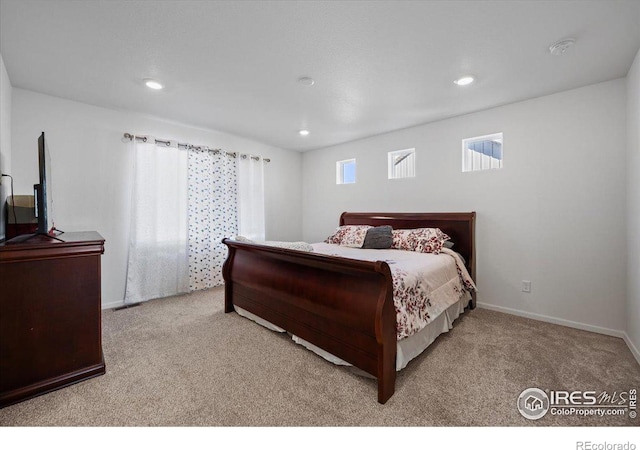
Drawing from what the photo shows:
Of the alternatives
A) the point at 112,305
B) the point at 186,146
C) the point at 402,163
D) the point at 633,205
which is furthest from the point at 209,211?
the point at 633,205

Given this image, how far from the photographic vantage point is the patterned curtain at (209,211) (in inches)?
154

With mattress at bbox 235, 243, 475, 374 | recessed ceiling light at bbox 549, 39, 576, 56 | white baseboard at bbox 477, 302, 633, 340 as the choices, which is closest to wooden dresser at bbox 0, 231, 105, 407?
mattress at bbox 235, 243, 475, 374

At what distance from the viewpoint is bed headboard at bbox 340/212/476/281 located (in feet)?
10.7

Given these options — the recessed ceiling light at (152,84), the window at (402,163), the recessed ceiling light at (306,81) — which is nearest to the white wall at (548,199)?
the window at (402,163)

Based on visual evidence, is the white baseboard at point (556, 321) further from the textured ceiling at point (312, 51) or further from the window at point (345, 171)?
the window at point (345, 171)

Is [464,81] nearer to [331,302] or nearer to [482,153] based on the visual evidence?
[482,153]

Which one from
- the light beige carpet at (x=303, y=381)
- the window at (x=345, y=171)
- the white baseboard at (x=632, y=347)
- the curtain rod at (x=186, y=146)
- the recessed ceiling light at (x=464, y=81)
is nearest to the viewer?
the light beige carpet at (x=303, y=381)

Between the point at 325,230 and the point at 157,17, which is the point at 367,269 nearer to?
the point at 157,17

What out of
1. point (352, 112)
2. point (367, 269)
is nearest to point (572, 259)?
point (367, 269)

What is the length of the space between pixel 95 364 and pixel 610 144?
4.61 meters

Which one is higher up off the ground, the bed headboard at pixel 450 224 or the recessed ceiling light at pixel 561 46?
the recessed ceiling light at pixel 561 46

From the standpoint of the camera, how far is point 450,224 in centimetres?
344

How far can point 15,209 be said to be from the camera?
2.38 meters

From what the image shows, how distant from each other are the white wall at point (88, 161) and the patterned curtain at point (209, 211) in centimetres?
50
